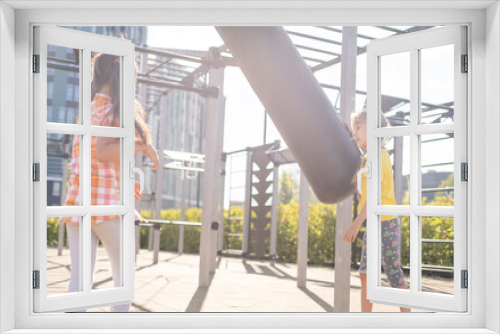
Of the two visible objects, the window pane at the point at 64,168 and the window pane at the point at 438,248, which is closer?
the window pane at the point at 64,168

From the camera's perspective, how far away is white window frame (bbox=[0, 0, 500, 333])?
2.53 metres

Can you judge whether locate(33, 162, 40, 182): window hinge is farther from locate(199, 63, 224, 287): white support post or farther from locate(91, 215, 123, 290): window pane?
locate(199, 63, 224, 287): white support post

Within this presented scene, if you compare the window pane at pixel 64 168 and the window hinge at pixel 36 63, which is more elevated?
the window hinge at pixel 36 63

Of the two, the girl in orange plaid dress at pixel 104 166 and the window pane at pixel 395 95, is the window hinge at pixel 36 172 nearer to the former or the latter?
the girl in orange plaid dress at pixel 104 166

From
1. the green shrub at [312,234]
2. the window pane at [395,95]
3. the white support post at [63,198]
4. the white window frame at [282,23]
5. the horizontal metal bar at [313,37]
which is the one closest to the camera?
the white window frame at [282,23]

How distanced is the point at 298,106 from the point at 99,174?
1.34 m

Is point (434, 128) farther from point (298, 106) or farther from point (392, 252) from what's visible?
point (298, 106)

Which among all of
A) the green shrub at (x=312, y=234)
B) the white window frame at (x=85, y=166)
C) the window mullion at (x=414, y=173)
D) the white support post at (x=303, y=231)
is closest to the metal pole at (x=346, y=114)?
the window mullion at (x=414, y=173)

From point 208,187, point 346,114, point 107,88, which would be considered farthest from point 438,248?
point 107,88

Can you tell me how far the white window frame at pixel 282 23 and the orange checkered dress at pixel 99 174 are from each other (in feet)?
1.17

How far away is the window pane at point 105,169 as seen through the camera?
2.95 m

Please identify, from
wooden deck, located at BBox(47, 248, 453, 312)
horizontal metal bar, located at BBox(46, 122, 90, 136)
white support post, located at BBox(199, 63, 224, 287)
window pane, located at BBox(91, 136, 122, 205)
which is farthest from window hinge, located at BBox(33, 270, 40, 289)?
white support post, located at BBox(199, 63, 224, 287)

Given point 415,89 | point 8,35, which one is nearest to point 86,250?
point 8,35

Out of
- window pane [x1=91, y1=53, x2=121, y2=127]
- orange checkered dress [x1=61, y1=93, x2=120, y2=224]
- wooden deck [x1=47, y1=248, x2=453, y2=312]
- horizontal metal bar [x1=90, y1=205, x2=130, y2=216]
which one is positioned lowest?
wooden deck [x1=47, y1=248, x2=453, y2=312]
